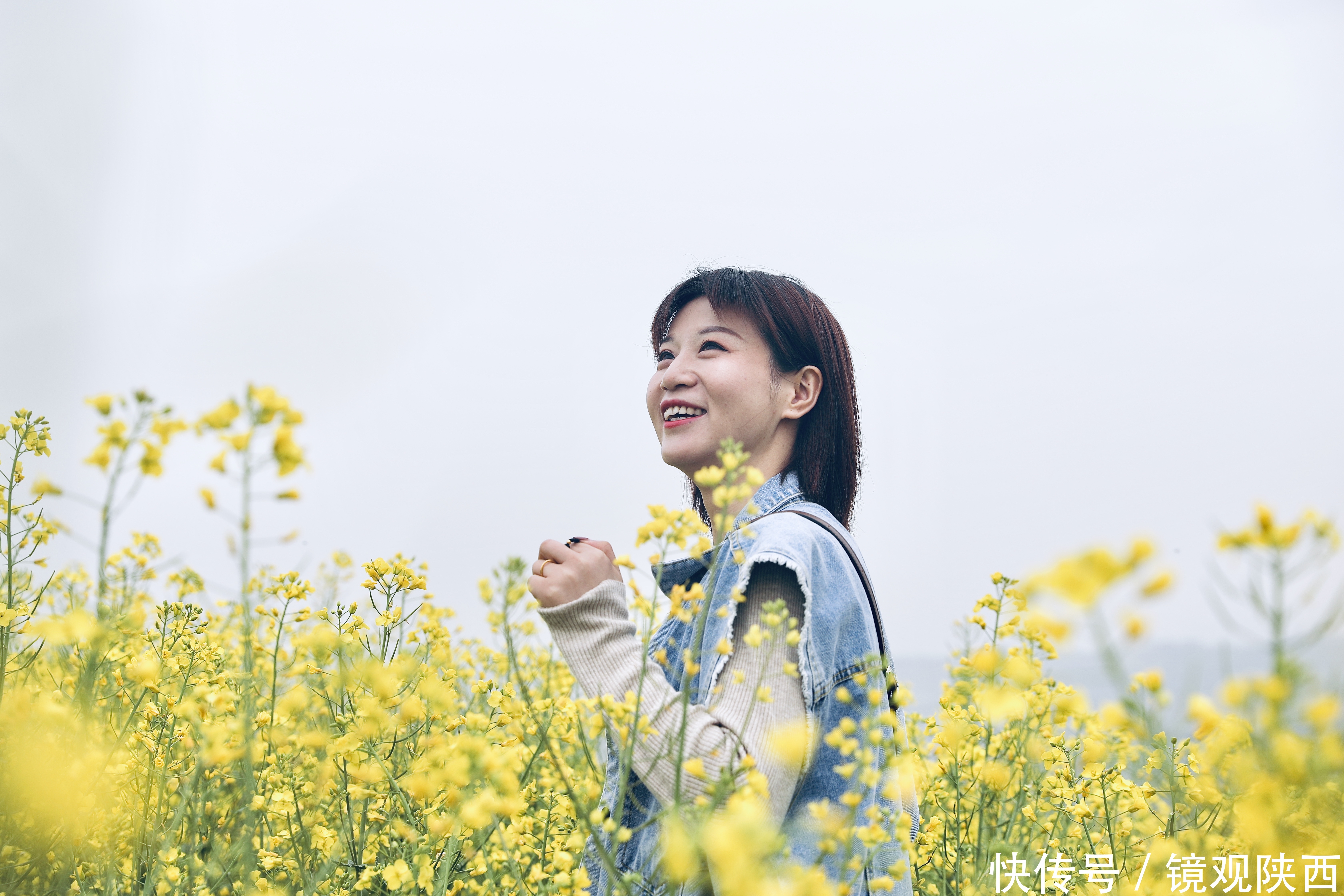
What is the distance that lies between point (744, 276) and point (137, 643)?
5.70 ft

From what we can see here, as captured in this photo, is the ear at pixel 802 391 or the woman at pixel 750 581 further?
the ear at pixel 802 391

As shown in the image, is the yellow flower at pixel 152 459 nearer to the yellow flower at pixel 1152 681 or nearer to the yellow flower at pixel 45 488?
the yellow flower at pixel 45 488

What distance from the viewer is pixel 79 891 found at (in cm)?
167

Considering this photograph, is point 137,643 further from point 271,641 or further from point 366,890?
point 366,890

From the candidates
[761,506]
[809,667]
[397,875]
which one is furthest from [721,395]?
[397,875]

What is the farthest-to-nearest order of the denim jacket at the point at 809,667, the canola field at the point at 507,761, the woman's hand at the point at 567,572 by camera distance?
1. the woman's hand at the point at 567,572
2. the denim jacket at the point at 809,667
3. the canola field at the point at 507,761

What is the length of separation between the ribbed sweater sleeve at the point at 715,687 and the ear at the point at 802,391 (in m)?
0.61

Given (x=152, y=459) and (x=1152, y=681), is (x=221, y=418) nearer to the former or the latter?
(x=152, y=459)

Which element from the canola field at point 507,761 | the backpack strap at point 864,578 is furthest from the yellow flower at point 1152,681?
the backpack strap at point 864,578

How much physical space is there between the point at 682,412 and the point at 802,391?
295 mm

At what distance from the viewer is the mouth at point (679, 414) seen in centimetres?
186

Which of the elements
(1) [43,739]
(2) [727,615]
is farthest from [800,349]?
(1) [43,739]

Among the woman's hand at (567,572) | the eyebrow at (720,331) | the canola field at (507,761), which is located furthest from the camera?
the eyebrow at (720,331)

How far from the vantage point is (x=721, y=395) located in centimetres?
185
